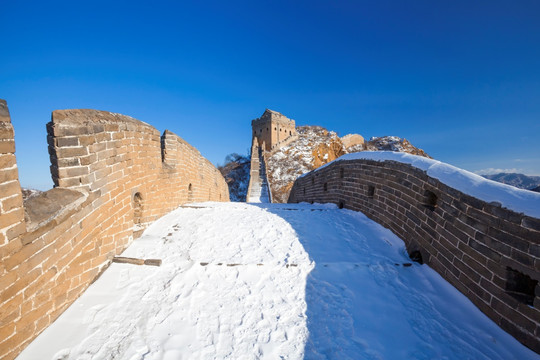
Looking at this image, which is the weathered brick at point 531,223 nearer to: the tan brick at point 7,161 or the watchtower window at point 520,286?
the watchtower window at point 520,286

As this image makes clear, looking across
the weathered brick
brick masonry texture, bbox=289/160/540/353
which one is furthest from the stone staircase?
the weathered brick

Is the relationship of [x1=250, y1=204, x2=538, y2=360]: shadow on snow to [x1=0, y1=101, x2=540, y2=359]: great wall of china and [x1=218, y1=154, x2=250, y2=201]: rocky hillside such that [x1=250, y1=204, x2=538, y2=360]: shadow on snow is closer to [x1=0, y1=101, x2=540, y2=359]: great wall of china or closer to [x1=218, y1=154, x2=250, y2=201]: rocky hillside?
[x1=0, y1=101, x2=540, y2=359]: great wall of china

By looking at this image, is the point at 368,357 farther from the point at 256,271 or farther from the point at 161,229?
the point at 161,229

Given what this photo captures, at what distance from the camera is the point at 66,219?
2.43 meters

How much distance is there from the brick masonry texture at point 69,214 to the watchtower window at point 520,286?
464cm

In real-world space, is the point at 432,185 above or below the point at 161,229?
above

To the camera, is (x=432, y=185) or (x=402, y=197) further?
(x=402, y=197)

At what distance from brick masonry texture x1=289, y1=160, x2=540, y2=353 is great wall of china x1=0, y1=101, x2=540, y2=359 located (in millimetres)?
11

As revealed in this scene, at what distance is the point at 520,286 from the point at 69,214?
4.91 m

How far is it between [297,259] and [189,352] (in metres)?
1.95

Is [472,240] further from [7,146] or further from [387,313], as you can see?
[7,146]

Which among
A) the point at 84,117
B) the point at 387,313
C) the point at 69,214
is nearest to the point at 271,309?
the point at 387,313

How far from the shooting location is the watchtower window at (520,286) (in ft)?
7.21

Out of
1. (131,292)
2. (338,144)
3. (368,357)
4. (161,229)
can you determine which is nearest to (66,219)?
(131,292)
